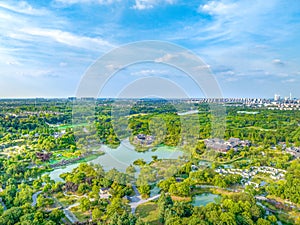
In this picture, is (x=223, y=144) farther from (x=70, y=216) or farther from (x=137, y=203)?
(x=70, y=216)

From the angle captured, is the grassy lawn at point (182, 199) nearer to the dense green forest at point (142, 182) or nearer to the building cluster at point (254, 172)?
the dense green forest at point (142, 182)

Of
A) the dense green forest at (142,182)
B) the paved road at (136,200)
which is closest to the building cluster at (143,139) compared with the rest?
the dense green forest at (142,182)

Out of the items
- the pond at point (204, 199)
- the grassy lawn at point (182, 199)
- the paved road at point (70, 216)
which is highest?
the grassy lawn at point (182, 199)

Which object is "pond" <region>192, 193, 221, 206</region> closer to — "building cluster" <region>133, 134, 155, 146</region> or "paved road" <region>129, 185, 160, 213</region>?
"paved road" <region>129, 185, 160, 213</region>

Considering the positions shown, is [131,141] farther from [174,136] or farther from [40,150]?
[40,150]

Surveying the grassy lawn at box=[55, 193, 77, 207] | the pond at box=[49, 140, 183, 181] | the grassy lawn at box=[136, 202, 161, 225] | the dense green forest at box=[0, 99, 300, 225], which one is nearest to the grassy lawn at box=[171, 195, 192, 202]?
the dense green forest at box=[0, 99, 300, 225]
